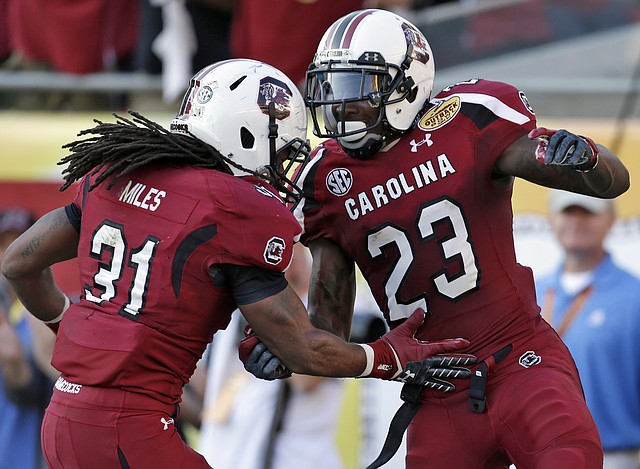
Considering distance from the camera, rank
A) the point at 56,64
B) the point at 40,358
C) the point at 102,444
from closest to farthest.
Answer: the point at 102,444
the point at 40,358
the point at 56,64

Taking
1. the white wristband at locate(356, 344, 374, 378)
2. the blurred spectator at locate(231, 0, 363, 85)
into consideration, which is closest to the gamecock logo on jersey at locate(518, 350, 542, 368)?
the white wristband at locate(356, 344, 374, 378)


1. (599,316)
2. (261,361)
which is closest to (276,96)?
(261,361)

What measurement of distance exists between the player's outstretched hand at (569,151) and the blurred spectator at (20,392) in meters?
3.40

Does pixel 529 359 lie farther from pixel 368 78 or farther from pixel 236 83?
pixel 236 83

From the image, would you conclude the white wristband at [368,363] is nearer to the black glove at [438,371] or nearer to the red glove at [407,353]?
the red glove at [407,353]

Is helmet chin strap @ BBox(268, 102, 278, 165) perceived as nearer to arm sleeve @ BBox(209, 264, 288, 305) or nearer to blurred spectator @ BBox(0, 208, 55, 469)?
arm sleeve @ BBox(209, 264, 288, 305)

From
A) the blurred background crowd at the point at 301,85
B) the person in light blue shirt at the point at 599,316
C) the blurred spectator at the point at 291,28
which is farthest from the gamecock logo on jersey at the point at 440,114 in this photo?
the blurred spectator at the point at 291,28

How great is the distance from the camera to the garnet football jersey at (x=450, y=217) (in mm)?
3631

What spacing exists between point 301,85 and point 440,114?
2.88 metres

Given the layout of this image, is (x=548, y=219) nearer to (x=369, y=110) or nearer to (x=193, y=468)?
(x=369, y=110)

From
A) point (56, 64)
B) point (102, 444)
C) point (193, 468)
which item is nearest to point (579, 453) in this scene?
point (193, 468)

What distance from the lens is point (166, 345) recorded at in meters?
3.26

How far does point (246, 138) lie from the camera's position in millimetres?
3469

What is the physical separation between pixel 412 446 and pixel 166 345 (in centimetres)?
93
